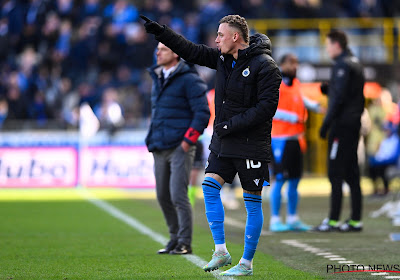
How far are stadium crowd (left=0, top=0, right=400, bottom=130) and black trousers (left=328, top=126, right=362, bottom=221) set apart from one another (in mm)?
11660

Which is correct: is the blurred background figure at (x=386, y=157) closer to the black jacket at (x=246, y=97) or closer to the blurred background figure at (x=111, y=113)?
the blurred background figure at (x=111, y=113)

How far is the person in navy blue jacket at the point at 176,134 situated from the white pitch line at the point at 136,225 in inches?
19.8

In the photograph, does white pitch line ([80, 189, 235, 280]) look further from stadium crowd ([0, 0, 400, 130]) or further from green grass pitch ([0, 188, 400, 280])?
stadium crowd ([0, 0, 400, 130])

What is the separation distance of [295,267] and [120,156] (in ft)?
43.9

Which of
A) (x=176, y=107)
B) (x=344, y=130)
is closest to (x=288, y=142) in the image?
(x=344, y=130)

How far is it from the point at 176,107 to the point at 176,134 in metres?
0.28

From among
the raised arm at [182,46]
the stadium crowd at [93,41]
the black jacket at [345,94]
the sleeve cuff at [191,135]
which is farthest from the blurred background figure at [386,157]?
the raised arm at [182,46]

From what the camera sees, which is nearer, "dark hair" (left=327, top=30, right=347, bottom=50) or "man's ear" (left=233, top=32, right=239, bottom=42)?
"man's ear" (left=233, top=32, right=239, bottom=42)

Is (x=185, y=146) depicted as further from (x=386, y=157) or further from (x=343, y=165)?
(x=386, y=157)

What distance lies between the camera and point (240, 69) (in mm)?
6711

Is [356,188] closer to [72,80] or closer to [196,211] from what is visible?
[196,211]

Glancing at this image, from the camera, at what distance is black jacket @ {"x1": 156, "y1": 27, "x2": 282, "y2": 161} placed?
6605 millimetres

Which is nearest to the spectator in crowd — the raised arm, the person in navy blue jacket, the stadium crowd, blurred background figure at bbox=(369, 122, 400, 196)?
the person in navy blue jacket

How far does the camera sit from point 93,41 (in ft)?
79.2
